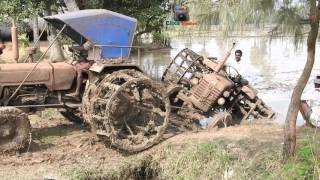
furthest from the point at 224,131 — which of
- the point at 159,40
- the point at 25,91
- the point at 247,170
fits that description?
the point at 159,40

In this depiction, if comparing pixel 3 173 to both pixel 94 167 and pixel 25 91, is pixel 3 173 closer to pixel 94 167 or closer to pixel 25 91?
pixel 94 167

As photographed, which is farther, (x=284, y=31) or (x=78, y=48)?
(x=78, y=48)

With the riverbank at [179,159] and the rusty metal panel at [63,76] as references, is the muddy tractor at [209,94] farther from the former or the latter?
the rusty metal panel at [63,76]

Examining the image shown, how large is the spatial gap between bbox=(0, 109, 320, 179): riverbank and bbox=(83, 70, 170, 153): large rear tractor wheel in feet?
0.76

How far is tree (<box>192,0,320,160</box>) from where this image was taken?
588 centimetres

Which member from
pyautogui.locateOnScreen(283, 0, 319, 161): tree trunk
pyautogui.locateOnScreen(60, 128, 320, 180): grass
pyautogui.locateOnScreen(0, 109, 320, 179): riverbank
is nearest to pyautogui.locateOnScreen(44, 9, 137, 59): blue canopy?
pyautogui.locateOnScreen(0, 109, 320, 179): riverbank

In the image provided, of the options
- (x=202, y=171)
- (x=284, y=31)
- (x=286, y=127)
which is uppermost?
(x=284, y=31)

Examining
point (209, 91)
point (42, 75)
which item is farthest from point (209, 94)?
point (42, 75)

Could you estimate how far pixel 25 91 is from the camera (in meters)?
8.24

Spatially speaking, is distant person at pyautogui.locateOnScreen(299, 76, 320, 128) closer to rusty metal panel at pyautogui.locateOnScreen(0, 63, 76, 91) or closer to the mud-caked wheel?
rusty metal panel at pyautogui.locateOnScreen(0, 63, 76, 91)

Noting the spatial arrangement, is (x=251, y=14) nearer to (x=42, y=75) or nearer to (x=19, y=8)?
(x=42, y=75)

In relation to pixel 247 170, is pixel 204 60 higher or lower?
higher

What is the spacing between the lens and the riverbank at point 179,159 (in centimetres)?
668

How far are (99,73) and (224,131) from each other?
2.29 m
